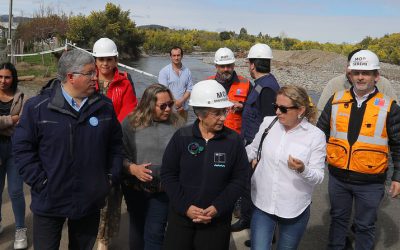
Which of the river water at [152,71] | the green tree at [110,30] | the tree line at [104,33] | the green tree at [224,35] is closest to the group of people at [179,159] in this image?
the river water at [152,71]

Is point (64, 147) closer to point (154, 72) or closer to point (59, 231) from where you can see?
point (59, 231)

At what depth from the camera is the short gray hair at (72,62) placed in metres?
2.53

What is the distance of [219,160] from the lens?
8.50ft

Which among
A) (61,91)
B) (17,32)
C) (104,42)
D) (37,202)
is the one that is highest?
(17,32)

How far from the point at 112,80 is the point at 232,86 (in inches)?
57.4

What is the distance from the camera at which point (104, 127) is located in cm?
270

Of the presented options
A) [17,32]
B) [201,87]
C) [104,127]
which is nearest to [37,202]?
[104,127]

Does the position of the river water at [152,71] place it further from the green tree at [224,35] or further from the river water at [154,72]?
the green tree at [224,35]

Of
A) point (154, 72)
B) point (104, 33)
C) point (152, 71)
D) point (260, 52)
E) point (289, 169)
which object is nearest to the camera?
point (289, 169)

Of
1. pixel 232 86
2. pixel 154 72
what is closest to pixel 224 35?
pixel 154 72

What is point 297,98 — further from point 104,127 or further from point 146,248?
point 146,248

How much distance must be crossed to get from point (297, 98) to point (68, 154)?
1.68 meters

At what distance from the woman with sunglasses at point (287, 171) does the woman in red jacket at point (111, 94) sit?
140 centimetres

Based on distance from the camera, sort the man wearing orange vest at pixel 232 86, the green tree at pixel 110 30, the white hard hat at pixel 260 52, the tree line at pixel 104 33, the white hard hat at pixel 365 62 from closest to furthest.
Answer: the white hard hat at pixel 365 62
the white hard hat at pixel 260 52
the man wearing orange vest at pixel 232 86
the tree line at pixel 104 33
the green tree at pixel 110 30
